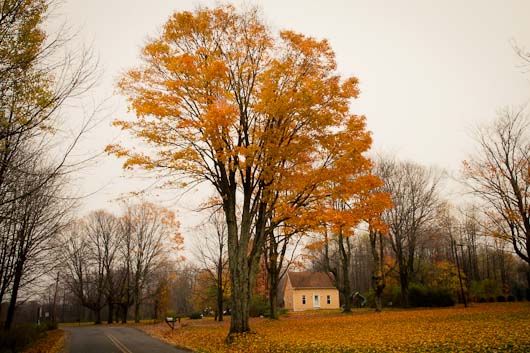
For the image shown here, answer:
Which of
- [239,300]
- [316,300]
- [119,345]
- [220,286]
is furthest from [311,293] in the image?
[239,300]

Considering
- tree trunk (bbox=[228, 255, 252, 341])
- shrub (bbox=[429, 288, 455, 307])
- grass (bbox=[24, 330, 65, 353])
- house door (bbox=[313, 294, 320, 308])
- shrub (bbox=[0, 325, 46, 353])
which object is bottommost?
house door (bbox=[313, 294, 320, 308])

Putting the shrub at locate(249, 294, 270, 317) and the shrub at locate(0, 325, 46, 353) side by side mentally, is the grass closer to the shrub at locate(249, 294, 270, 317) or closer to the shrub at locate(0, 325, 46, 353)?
the shrub at locate(0, 325, 46, 353)

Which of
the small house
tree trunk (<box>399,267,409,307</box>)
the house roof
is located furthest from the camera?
the house roof

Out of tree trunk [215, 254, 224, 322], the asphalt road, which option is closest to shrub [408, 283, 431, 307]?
tree trunk [215, 254, 224, 322]

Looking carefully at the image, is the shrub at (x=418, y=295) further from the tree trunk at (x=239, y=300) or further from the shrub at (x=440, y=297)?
the tree trunk at (x=239, y=300)

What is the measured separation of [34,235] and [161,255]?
2725 cm

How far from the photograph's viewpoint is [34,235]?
17.7m

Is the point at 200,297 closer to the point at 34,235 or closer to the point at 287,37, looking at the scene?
the point at 34,235

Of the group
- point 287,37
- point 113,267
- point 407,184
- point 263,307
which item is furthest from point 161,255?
point 287,37

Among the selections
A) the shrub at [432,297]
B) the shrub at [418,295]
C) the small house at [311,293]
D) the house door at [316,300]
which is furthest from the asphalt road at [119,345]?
the house door at [316,300]

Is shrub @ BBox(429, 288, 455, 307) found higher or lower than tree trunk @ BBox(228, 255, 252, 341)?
lower

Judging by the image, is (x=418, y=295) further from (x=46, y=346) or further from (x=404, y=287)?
(x=46, y=346)

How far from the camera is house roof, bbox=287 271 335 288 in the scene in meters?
56.6

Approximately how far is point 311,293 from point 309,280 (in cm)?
220
